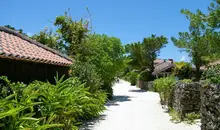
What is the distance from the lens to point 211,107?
701 cm

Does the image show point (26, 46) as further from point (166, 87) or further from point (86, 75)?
point (166, 87)

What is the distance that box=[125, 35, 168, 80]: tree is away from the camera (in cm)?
4150

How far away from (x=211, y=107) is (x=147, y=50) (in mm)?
35326

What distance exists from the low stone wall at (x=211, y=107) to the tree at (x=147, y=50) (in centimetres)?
3418

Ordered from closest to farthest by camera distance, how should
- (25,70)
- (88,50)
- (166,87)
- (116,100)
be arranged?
(25,70) → (166,87) → (88,50) → (116,100)

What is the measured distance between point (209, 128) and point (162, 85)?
391 inches

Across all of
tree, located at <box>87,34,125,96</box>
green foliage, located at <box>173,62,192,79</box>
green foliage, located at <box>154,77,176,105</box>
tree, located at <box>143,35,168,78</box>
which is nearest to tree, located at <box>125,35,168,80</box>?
tree, located at <box>143,35,168,78</box>

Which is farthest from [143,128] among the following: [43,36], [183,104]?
[43,36]

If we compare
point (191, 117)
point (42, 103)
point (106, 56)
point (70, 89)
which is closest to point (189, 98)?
point (191, 117)

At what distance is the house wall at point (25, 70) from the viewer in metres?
9.08

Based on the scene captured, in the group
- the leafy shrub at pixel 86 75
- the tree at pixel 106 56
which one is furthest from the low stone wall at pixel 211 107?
the tree at pixel 106 56

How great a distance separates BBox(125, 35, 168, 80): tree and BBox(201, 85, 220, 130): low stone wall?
1346 inches

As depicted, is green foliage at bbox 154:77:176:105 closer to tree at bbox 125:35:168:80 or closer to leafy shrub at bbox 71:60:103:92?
leafy shrub at bbox 71:60:103:92

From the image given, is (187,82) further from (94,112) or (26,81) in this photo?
(26,81)
